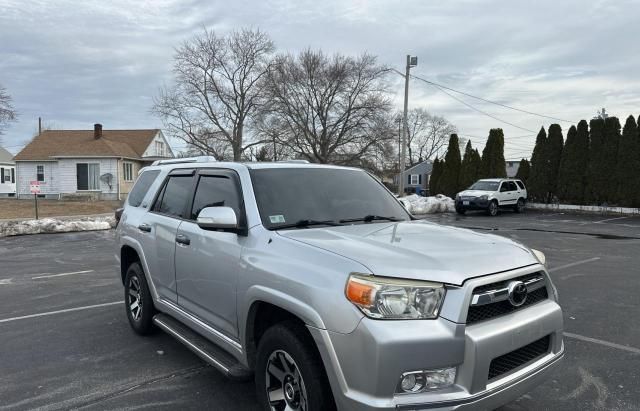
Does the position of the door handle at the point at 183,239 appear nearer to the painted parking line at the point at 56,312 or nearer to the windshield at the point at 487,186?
the painted parking line at the point at 56,312

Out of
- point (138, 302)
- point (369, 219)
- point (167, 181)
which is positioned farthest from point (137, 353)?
point (369, 219)

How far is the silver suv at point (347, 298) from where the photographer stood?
2.42 meters

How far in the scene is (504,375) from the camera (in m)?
2.66

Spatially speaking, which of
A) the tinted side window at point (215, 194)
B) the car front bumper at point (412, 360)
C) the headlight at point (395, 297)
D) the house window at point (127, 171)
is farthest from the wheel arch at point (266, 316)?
the house window at point (127, 171)

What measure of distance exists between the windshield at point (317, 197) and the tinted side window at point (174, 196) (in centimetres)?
105

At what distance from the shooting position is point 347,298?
2.51 m

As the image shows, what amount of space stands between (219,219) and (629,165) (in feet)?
A: 87.5

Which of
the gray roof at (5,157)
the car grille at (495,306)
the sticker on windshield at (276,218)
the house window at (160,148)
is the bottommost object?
the car grille at (495,306)

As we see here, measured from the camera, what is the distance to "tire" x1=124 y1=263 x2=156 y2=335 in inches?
197

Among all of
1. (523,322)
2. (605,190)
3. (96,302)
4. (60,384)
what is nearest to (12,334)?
(96,302)

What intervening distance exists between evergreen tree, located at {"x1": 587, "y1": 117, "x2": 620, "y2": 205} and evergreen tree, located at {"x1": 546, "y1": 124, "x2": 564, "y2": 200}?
6.40ft

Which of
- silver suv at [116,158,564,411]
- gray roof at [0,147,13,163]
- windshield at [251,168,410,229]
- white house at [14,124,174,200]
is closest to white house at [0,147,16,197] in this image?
gray roof at [0,147,13,163]

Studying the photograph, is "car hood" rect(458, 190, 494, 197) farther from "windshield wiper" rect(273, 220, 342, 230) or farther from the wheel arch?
the wheel arch

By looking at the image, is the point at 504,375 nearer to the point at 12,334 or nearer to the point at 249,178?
the point at 249,178
